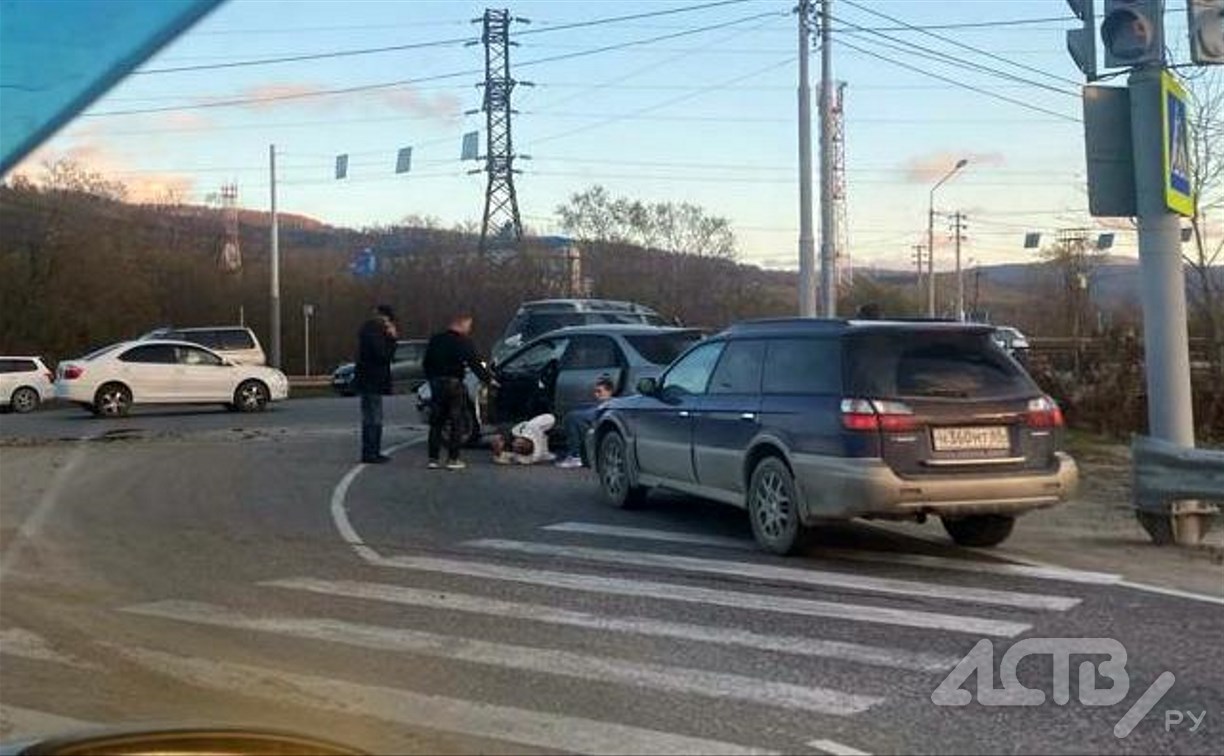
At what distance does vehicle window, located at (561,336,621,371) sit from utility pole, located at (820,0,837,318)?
36.5 ft

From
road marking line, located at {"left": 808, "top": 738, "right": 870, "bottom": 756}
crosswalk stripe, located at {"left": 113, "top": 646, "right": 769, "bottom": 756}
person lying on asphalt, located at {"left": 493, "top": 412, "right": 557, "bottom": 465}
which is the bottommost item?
road marking line, located at {"left": 808, "top": 738, "right": 870, "bottom": 756}

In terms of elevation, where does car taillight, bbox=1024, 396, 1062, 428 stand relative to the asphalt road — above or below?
above

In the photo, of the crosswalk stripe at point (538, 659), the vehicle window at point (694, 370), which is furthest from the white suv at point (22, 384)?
the crosswalk stripe at point (538, 659)

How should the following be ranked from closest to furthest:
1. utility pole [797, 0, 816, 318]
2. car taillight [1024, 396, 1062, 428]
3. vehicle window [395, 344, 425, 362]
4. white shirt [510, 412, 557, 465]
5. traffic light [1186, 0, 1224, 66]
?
car taillight [1024, 396, 1062, 428] → traffic light [1186, 0, 1224, 66] → white shirt [510, 412, 557, 465] → utility pole [797, 0, 816, 318] → vehicle window [395, 344, 425, 362]

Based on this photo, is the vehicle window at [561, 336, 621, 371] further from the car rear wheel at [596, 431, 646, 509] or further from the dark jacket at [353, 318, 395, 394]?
the car rear wheel at [596, 431, 646, 509]

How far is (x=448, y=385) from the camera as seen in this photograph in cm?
1529

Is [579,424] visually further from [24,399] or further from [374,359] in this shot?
[24,399]

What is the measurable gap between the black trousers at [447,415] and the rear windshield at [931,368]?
270 inches

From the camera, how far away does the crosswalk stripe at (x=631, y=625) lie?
674cm

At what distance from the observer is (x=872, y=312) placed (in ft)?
39.5

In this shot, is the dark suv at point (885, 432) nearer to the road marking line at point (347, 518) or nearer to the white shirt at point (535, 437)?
the road marking line at point (347, 518)

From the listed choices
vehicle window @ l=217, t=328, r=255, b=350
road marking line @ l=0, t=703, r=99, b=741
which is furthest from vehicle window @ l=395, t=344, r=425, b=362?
road marking line @ l=0, t=703, r=99, b=741

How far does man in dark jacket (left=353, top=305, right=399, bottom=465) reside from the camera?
51.2 feet

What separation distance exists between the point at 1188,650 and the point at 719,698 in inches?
99.9
